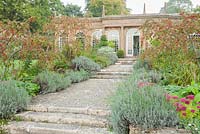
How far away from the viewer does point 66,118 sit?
173 inches

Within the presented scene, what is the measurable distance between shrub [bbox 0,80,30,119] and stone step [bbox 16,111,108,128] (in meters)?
0.18

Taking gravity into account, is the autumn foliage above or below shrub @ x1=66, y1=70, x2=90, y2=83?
above

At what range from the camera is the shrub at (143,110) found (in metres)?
3.23

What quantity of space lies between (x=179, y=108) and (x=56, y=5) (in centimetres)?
2375

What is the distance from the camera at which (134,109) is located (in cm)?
333

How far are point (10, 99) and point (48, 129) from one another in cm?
105

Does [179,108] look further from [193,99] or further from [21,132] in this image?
[21,132]

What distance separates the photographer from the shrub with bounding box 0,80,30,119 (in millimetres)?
4434

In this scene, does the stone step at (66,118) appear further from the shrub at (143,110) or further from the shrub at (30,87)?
the shrub at (30,87)

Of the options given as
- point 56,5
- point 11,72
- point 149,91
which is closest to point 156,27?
point 149,91

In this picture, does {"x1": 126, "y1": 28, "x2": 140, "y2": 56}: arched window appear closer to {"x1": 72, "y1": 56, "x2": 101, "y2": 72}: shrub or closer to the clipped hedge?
the clipped hedge

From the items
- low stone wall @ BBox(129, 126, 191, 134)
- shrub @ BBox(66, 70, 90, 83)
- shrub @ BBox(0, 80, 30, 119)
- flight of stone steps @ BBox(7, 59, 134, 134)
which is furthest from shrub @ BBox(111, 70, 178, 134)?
shrub @ BBox(66, 70, 90, 83)

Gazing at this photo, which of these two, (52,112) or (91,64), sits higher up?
(91,64)

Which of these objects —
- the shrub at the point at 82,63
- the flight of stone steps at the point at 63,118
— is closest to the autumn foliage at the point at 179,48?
the flight of stone steps at the point at 63,118
